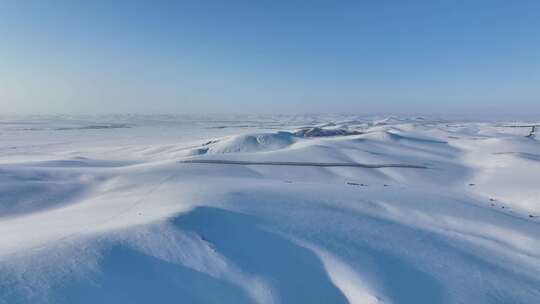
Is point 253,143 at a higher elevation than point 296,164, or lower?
lower

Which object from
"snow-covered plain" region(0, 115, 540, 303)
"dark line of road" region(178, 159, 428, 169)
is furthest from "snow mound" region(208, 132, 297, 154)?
"snow-covered plain" region(0, 115, 540, 303)

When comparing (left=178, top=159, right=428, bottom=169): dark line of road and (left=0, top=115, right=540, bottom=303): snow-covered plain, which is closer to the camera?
(left=0, top=115, right=540, bottom=303): snow-covered plain

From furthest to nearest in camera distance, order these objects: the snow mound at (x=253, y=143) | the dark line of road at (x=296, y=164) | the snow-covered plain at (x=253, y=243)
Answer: the snow mound at (x=253, y=143) < the dark line of road at (x=296, y=164) < the snow-covered plain at (x=253, y=243)

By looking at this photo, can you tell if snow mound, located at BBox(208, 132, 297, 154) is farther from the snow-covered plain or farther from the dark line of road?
the snow-covered plain

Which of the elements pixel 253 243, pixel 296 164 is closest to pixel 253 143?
pixel 296 164

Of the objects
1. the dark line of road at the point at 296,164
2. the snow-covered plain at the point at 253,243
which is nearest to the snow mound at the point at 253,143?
the dark line of road at the point at 296,164

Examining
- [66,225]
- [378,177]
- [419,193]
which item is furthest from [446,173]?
[66,225]

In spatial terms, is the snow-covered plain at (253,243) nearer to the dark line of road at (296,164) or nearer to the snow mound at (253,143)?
the dark line of road at (296,164)

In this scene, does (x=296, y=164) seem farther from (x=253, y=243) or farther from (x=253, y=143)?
(x=253, y=243)

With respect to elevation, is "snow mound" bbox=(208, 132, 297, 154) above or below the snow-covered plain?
below
